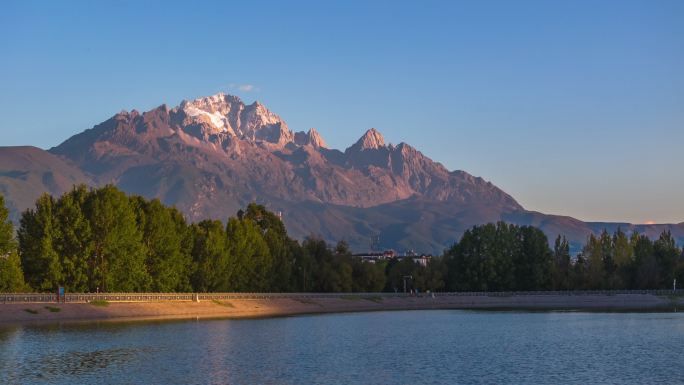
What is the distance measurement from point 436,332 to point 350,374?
46375 millimetres

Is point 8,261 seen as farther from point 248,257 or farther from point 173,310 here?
point 248,257

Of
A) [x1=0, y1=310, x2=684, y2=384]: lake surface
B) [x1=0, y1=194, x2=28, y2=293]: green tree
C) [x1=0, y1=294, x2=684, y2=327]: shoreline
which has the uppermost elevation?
[x1=0, y1=194, x2=28, y2=293]: green tree

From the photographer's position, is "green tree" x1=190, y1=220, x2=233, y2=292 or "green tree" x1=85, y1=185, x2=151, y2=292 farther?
"green tree" x1=190, y1=220, x2=233, y2=292

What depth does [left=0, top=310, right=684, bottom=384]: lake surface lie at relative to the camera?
68.0 metres

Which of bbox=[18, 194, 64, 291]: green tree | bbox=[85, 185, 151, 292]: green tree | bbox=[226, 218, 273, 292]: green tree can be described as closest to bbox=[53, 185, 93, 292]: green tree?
bbox=[18, 194, 64, 291]: green tree

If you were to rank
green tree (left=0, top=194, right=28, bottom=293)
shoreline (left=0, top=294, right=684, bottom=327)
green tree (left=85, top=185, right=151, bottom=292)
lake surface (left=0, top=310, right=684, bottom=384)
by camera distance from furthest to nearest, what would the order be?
green tree (left=85, top=185, right=151, bottom=292) < green tree (left=0, top=194, right=28, bottom=293) < shoreline (left=0, top=294, right=684, bottom=327) < lake surface (left=0, top=310, right=684, bottom=384)

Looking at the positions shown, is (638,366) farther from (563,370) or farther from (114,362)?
(114,362)

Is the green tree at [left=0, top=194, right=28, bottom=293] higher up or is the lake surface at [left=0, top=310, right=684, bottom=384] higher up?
the green tree at [left=0, top=194, right=28, bottom=293]

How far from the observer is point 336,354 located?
85.0 metres

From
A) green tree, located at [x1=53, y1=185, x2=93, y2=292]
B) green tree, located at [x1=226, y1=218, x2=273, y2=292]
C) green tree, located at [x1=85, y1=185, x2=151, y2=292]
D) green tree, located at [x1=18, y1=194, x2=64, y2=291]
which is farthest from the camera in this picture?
green tree, located at [x1=226, y1=218, x2=273, y2=292]

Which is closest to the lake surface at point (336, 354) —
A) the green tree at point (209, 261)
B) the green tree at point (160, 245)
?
the green tree at point (160, 245)

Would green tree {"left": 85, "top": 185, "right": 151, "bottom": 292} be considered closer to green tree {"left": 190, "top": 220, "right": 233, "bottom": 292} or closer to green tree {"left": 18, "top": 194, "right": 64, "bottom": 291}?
green tree {"left": 18, "top": 194, "right": 64, "bottom": 291}

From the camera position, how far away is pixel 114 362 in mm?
75062

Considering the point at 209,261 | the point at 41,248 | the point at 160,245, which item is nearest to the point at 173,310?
the point at 160,245
